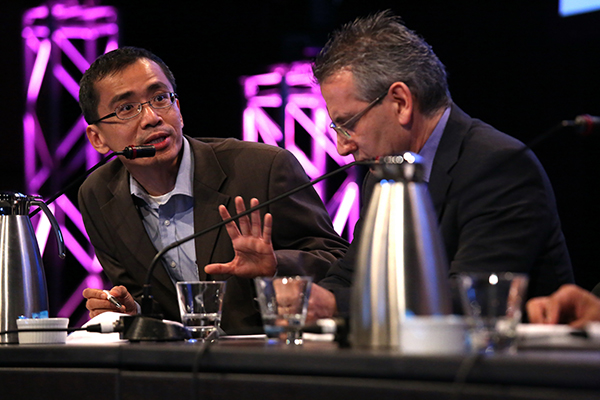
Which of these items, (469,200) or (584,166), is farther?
(584,166)

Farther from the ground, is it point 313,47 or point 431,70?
point 313,47

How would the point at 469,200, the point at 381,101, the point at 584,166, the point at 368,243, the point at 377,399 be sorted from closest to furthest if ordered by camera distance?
the point at 377,399
the point at 368,243
the point at 469,200
the point at 381,101
the point at 584,166

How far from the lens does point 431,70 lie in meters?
1.87

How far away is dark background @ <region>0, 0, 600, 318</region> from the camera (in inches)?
134

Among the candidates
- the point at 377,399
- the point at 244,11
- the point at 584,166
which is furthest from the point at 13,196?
the point at 244,11

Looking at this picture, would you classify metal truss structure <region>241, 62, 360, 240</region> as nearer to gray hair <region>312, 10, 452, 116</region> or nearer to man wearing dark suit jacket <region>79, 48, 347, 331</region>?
man wearing dark suit jacket <region>79, 48, 347, 331</region>

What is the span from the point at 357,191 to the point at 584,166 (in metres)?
1.24

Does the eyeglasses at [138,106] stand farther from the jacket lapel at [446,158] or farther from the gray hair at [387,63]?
the jacket lapel at [446,158]

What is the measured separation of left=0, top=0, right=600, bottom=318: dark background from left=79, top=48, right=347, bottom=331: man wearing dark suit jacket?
5.19ft

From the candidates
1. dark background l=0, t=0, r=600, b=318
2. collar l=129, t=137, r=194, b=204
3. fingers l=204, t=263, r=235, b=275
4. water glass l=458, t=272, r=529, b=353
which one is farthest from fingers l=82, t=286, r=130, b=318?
dark background l=0, t=0, r=600, b=318

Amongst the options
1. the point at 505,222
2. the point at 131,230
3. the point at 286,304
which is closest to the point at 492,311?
the point at 286,304

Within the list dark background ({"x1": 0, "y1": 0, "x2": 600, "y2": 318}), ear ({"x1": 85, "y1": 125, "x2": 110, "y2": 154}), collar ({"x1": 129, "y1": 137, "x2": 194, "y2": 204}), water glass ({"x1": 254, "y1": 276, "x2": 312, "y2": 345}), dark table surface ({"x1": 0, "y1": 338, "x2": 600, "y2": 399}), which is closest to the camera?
dark table surface ({"x1": 0, "y1": 338, "x2": 600, "y2": 399})

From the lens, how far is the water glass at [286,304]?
3.45 ft

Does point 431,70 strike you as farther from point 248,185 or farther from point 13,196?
point 13,196
